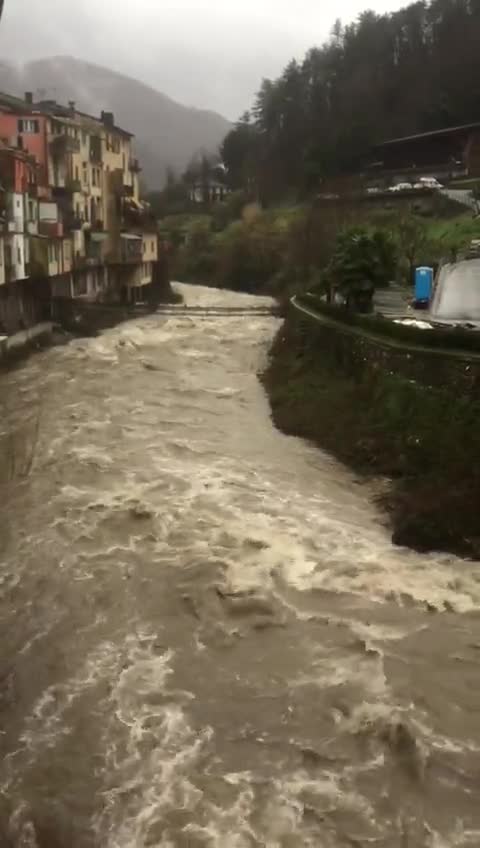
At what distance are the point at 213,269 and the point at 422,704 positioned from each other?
2231 inches

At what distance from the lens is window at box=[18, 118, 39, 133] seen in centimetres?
3872

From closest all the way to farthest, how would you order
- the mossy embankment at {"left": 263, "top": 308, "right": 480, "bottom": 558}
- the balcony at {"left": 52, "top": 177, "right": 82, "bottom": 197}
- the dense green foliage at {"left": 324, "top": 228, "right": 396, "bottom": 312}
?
the mossy embankment at {"left": 263, "top": 308, "right": 480, "bottom": 558}, the dense green foliage at {"left": 324, "top": 228, "right": 396, "bottom": 312}, the balcony at {"left": 52, "top": 177, "right": 82, "bottom": 197}

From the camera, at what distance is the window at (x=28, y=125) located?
38.7m

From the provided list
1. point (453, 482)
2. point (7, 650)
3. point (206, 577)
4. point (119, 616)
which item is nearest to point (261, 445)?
point (453, 482)

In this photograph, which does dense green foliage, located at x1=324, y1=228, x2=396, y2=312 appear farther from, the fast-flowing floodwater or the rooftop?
the rooftop

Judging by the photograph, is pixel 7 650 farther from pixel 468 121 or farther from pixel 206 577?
pixel 468 121

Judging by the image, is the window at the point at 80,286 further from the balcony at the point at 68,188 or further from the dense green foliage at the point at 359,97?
the dense green foliage at the point at 359,97

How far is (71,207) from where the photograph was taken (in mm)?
40844

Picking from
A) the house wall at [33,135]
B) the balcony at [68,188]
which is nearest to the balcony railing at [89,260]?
the balcony at [68,188]

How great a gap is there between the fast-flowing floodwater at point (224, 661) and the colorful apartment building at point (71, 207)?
16.6m

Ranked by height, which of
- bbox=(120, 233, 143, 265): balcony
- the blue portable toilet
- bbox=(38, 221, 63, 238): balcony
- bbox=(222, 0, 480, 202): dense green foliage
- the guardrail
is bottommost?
the guardrail

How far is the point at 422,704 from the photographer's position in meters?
9.91

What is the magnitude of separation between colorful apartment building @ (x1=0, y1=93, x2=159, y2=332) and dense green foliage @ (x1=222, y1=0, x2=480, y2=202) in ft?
80.1

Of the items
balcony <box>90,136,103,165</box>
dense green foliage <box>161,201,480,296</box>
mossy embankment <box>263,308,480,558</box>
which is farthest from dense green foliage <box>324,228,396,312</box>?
balcony <box>90,136,103,165</box>
